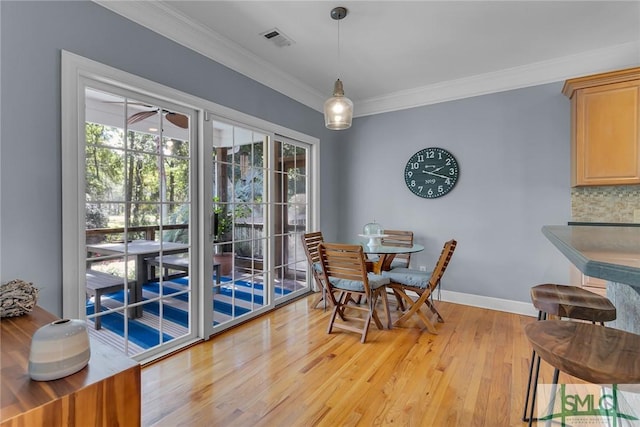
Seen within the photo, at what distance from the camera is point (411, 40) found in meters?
2.82

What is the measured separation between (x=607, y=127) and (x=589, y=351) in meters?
2.74

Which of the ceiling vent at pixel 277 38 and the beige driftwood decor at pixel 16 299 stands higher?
the ceiling vent at pixel 277 38

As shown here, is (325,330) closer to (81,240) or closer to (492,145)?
(81,240)

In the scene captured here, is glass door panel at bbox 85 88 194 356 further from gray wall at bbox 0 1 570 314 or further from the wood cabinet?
the wood cabinet

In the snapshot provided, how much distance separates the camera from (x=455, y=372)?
86.1 inches

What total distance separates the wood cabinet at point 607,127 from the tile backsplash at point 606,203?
270 millimetres

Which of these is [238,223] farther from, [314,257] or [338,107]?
[338,107]

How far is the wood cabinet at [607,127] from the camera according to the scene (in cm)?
263

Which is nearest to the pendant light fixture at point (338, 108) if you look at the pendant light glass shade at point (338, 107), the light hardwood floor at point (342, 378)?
the pendant light glass shade at point (338, 107)

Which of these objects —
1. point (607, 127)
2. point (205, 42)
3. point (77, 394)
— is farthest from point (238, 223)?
point (607, 127)

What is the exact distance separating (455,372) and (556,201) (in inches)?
89.9

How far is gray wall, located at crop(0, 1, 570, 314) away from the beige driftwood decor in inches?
11.5

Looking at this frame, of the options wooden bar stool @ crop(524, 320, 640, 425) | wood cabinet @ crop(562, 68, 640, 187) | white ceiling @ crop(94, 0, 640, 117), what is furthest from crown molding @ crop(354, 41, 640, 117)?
wooden bar stool @ crop(524, 320, 640, 425)

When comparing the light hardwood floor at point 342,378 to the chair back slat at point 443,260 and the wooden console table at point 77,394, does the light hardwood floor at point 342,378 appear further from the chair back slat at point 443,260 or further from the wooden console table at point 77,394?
the wooden console table at point 77,394
